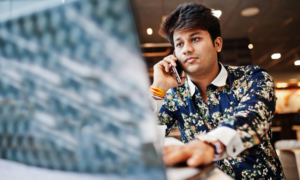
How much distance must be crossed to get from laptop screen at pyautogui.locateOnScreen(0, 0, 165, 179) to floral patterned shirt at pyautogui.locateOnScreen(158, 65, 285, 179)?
589 millimetres

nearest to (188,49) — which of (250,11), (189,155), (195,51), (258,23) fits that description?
(195,51)

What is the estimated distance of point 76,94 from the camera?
179mm

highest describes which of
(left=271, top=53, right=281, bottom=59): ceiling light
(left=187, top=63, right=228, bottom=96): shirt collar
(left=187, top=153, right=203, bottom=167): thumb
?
(left=271, top=53, right=281, bottom=59): ceiling light

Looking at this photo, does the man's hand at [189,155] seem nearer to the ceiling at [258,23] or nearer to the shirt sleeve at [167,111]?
the shirt sleeve at [167,111]

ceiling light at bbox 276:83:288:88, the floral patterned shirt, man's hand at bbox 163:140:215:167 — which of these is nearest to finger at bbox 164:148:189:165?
man's hand at bbox 163:140:215:167

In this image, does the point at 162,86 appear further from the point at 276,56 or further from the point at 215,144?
the point at 276,56

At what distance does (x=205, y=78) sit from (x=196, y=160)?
91cm

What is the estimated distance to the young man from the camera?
980 mm

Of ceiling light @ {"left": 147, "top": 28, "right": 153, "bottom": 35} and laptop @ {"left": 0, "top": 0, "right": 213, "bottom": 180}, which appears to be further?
ceiling light @ {"left": 147, "top": 28, "right": 153, "bottom": 35}

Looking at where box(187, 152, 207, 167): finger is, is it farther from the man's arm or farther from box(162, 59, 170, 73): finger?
box(162, 59, 170, 73): finger

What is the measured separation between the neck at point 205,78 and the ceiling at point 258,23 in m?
1.59

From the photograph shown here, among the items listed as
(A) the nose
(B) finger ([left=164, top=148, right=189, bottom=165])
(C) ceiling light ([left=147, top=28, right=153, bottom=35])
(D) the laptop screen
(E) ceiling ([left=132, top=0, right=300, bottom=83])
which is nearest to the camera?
(D) the laptop screen

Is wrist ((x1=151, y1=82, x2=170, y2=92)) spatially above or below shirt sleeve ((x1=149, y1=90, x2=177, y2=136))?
above

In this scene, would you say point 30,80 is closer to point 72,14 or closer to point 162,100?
point 72,14
